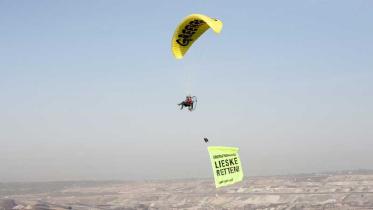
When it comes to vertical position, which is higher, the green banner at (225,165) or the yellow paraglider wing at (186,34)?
the yellow paraglider wing at (186,34)

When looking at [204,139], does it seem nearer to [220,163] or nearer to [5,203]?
[220,163]

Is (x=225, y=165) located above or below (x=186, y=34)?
below

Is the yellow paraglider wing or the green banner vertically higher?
the yellow paraglider wing

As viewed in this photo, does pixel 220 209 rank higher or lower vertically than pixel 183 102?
lower

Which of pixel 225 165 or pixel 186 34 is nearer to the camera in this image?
pixel 225 165

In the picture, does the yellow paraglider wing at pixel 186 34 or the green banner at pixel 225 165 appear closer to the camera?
the green banner at pixel 225 165

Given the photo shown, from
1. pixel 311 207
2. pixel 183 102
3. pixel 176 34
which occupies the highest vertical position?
pixel 176 34

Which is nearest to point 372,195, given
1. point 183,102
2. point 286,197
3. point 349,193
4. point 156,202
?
point 349,193

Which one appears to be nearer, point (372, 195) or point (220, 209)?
point (220, 209)
